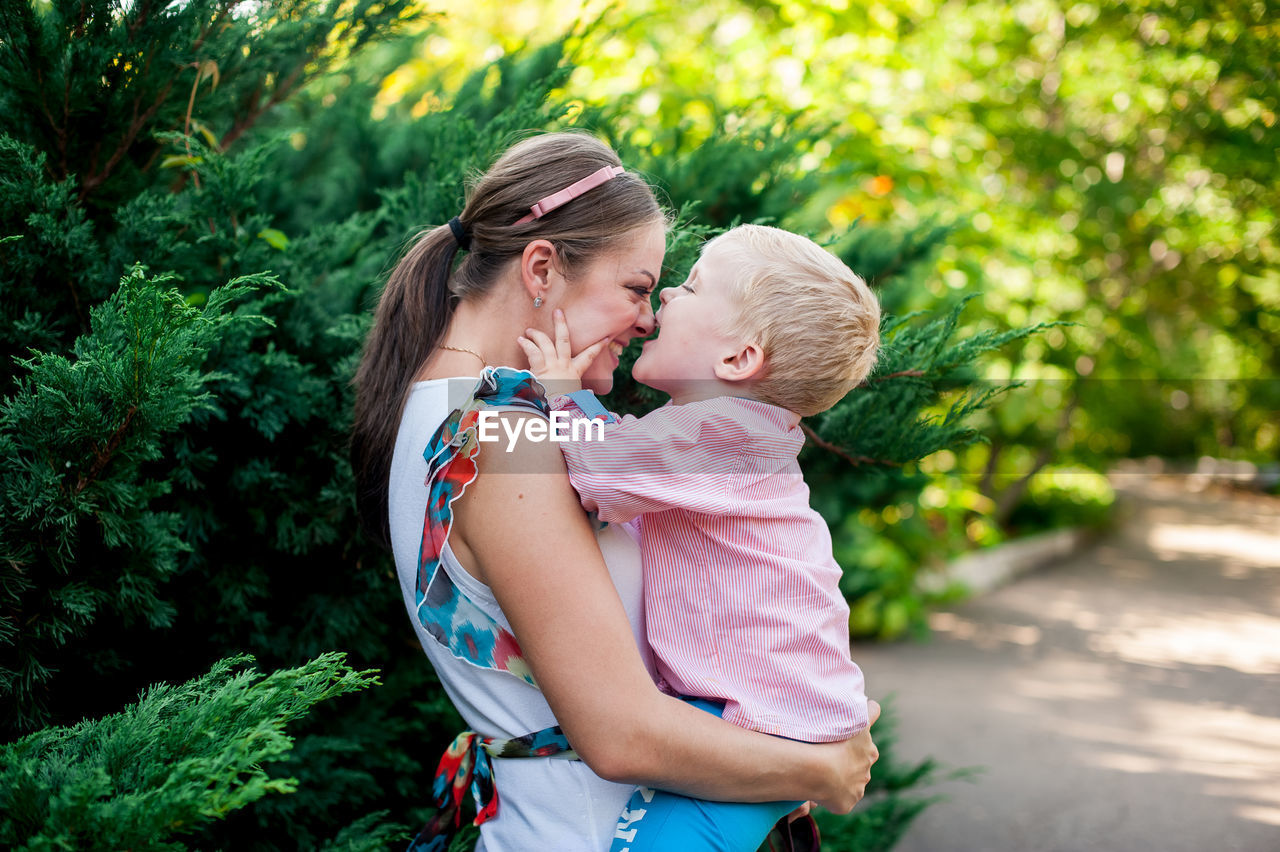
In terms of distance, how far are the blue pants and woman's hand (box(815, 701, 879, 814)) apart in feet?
0.45

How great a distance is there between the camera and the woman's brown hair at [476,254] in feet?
5.09

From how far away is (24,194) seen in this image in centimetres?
168

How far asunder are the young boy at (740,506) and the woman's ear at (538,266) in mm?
85

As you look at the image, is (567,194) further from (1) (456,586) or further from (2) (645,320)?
(1) (456,586)

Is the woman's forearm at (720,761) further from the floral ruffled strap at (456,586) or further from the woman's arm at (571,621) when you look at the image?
the floral ruffled strap at (456,586)

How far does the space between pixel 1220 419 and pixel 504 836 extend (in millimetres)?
14944

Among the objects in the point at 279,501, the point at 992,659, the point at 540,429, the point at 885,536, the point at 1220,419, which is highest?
the point at 540,429

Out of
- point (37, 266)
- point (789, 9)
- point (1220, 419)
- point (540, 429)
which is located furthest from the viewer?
point (1220, 419)

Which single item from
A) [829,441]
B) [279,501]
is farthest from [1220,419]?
[279,501]

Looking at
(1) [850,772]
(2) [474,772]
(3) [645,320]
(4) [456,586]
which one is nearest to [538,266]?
(3) [645,320]

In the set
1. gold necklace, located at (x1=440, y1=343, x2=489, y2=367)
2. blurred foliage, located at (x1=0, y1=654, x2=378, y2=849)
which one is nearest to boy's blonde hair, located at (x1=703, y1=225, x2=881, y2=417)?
gold necklace, located at (x1=440, y1=343, x2=489, y2=367)

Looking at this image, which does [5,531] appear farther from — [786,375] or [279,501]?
[786,375]

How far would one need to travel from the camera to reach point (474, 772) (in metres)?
1.42

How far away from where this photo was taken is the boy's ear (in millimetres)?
1602
